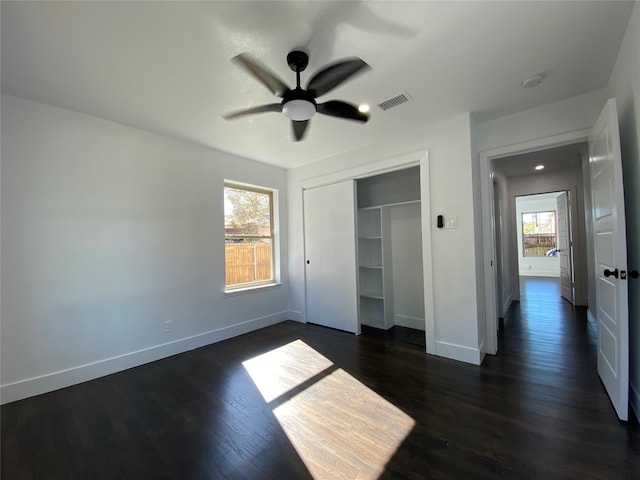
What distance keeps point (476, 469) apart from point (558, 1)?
2622 mm

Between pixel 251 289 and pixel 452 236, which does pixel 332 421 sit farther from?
pixel 251 289

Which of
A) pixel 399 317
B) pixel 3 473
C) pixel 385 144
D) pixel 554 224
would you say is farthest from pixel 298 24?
pixel 554 224

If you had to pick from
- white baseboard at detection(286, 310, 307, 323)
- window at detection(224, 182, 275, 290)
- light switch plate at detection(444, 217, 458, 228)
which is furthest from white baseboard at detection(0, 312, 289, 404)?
light switch plate at detection(444, 217, 458, 228)

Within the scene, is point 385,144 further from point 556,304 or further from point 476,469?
point 556,304

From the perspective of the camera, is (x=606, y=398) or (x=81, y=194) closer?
(x=606, y=398)

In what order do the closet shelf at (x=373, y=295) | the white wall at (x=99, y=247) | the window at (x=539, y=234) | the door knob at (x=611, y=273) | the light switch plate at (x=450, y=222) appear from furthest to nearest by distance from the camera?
the window at (x=539, y=234) → the closet shelf at (x=373, y=295) → the light switch plate at (x=450, y=222) → the white wall at (x=99, y=247) → the door knob at (x=611, y=273)

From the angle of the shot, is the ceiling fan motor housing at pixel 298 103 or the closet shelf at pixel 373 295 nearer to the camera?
the ceiling fan motor housing at pixel 298 103

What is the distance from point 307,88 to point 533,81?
194 centimetres

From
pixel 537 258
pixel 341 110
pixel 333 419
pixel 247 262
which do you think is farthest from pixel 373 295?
pixel 537 258

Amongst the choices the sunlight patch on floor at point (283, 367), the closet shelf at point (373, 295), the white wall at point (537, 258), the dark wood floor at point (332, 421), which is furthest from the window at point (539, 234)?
the sunlight patch on floor at point (283, 367)

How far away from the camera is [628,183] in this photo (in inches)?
78.5

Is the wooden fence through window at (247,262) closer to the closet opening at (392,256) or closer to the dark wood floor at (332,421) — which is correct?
the dark wood floor at (332,421)

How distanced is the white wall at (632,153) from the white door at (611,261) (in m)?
0.10

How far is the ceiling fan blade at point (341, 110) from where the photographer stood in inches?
72.6
